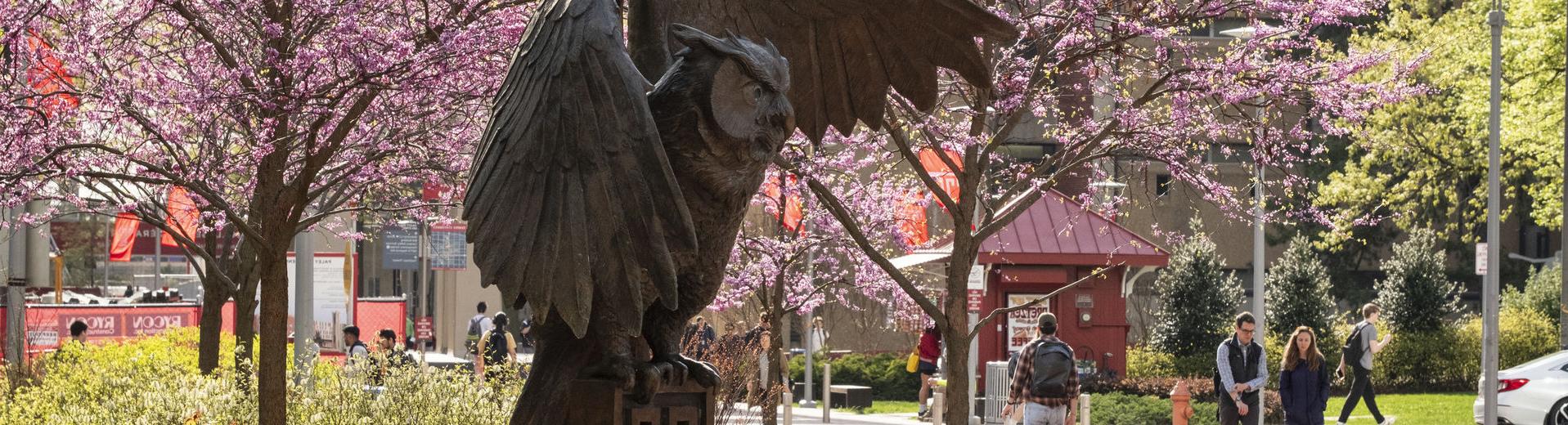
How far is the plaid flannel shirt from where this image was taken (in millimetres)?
13180

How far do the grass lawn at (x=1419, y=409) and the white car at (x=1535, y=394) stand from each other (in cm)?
189

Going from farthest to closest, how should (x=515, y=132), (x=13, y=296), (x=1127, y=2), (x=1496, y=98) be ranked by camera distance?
1. (x=1496, y=98)
2. (x=13, y=296)
3. (x=1127, y=2)
4. (x=515, y=132)

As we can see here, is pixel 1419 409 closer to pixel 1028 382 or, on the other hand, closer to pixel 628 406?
pixel 1028 382

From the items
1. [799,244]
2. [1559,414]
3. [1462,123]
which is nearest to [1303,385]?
[799,244]

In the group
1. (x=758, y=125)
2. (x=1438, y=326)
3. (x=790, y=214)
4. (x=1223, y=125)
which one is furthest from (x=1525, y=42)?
(x=758, y=125)

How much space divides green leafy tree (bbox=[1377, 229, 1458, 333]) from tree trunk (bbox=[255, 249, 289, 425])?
24.2m

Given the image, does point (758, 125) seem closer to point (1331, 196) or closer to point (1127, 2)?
point (1127, 2)

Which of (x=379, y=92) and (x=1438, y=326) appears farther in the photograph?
(x=1438, y=326)

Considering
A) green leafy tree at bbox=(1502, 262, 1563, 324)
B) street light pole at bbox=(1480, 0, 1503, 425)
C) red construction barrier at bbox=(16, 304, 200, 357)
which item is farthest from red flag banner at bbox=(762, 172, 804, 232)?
green leafy tree at bbox=(1502, 262, 1563, 324)

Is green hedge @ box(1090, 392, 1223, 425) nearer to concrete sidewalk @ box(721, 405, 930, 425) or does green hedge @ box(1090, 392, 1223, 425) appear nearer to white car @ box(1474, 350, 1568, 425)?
concrete sidewalk @ box(721, 405, 930, 425)

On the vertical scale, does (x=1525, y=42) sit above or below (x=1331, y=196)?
above

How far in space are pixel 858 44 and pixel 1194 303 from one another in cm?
2442

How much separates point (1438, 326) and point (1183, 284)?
5.43 metres

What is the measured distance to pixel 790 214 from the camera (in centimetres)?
2073
